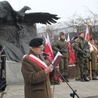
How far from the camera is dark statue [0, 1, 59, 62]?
12.2 metres

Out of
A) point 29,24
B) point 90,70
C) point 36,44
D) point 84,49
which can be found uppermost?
point 36,44

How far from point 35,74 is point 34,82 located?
0.38 feet

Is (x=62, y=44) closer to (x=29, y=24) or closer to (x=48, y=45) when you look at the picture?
(x=48, y=45)

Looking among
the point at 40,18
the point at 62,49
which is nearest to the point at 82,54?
the point at 62,49

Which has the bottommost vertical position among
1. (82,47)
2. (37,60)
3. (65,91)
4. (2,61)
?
(65,91)

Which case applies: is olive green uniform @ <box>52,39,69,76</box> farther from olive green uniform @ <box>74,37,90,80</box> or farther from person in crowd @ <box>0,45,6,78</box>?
person in crowd @ <box>0,45,6,78</box>

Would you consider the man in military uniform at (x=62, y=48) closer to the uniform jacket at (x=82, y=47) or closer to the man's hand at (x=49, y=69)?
the uniform jacket at (x=82, y=47)

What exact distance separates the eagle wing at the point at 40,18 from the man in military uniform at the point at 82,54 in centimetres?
195

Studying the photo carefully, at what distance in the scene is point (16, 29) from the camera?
12.8 metres

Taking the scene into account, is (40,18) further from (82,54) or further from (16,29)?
(82,54)

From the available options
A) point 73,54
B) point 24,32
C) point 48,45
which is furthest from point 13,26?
point 73,54

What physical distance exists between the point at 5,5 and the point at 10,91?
139 inches

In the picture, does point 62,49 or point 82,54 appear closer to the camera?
point 62,49

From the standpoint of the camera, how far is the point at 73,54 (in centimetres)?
1377
